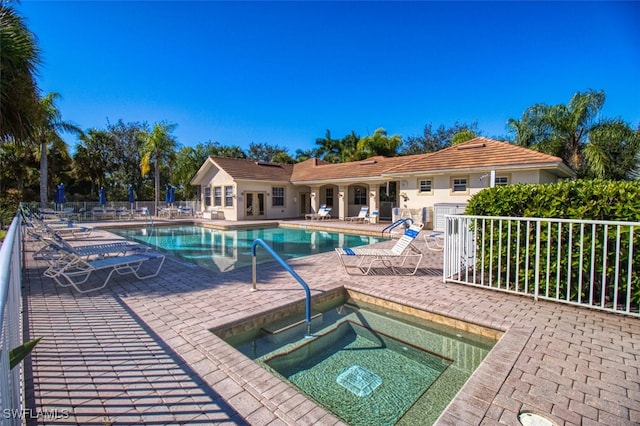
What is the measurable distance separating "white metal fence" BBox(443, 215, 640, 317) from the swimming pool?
6130 mm

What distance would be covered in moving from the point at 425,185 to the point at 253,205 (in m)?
12.8

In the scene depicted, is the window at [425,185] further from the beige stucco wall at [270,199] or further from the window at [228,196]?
the window at [228,196]

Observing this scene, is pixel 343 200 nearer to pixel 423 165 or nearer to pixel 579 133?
pixel 423 165

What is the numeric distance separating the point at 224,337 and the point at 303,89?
26545 mm

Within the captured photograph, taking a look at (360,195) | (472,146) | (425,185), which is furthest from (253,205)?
(472,146)

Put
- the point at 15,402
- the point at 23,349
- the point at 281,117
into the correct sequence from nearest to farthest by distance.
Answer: the point at 23,349 < the point at 15,402 < the point at 281,117

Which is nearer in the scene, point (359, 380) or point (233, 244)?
point (359, 380)

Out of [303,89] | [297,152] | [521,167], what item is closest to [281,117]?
[297,152]

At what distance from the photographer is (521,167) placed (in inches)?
569

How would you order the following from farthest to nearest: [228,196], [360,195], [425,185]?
[360,195], [228,196], [425,185]

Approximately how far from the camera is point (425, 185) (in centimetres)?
1783

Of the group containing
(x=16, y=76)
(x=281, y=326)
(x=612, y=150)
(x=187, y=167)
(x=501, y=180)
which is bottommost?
(x=281, y=326)

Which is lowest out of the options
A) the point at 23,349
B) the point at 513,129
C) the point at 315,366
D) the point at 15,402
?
the point at 315,366

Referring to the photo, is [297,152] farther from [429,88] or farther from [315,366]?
[315,366]
